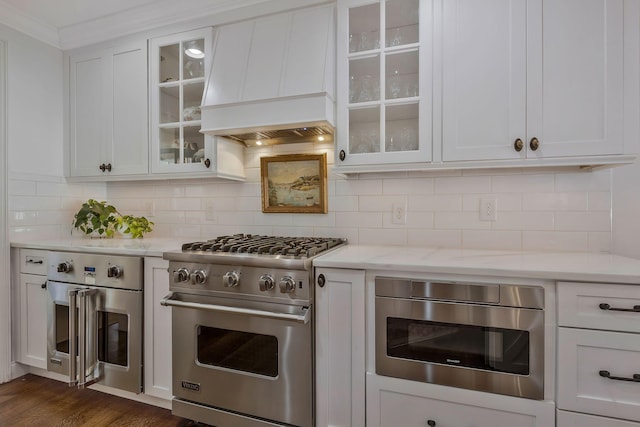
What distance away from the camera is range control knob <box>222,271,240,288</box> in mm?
1658

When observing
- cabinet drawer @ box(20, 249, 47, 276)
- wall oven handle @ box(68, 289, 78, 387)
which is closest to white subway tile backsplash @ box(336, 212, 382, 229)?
wall oven handle @ box(68, 289, 78, 387)

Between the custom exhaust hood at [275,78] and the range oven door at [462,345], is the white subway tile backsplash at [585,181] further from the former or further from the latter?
the custom exhaust hood at [275,78]

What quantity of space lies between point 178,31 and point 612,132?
2.52m

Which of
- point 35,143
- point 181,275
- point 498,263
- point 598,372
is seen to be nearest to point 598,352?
point 598,372

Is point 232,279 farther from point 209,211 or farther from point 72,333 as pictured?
point 72,333

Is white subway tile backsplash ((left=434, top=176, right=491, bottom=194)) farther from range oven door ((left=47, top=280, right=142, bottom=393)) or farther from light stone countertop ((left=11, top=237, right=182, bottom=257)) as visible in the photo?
range oven door ((left=47, top=280, right=142, bottom=393))

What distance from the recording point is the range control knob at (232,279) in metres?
1.66

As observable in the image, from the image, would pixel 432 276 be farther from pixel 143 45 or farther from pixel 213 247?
pixel 143 45

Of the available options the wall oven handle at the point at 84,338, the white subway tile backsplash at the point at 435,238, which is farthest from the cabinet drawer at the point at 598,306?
the wall oven handle at the point at 84,338

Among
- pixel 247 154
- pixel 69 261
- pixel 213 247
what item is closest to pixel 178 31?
pixel 247 154

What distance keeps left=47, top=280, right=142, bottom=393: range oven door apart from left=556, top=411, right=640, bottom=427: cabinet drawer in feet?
6.86

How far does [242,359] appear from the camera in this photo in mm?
1721

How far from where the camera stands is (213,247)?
5.84 feet

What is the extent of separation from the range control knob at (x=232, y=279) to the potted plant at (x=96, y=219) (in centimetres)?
145
